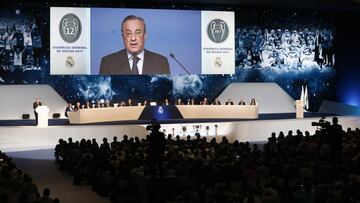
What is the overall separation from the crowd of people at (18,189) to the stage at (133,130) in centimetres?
696

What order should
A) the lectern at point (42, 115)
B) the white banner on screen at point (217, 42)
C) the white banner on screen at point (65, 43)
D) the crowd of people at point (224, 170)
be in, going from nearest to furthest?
the crowd of people at point (224, 170) → the lectern at point (42, 115) → the white banner on screen at point (65, 43) → the white banner on screen at point (217, 42)

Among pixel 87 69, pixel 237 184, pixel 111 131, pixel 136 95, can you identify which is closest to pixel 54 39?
pixel 87 69

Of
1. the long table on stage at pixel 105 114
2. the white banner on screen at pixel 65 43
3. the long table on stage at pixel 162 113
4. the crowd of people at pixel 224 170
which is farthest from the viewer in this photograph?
the white banner on screen at pixel 65 43

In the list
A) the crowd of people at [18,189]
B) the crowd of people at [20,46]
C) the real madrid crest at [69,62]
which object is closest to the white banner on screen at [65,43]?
the real madrid crest at [69,62]

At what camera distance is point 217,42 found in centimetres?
2342

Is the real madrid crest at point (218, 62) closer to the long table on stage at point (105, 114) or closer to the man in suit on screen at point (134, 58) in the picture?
the man in suit on screen at point (134, 58)

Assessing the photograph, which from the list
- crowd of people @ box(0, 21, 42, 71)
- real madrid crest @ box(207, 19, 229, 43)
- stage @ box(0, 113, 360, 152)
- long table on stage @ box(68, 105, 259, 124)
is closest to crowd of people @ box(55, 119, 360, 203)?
stage @ box(0, 113, 360, 152)

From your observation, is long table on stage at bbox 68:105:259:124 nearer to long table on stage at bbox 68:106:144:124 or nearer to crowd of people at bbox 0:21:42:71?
long table on stage at bbox 68:106:144:124

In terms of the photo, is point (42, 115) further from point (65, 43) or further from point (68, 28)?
point (68, 28)

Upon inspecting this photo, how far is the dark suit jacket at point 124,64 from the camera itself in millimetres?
22125

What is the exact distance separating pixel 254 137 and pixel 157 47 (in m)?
5.70

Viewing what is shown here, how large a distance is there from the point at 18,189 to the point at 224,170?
3170 millimetres

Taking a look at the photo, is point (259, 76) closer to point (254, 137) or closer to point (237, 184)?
point (254, 137)

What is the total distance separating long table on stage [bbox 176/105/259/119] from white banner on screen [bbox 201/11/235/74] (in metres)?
2.90
